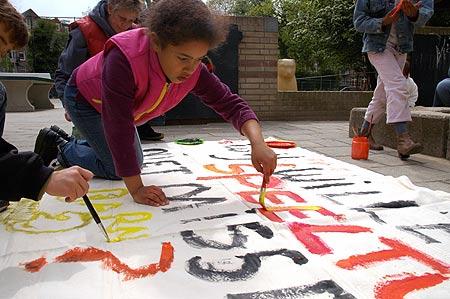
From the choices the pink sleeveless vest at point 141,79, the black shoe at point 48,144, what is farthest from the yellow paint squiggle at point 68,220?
the black shoe at point 48,144

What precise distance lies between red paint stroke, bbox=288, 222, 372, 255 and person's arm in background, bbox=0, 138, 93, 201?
0.69 metres

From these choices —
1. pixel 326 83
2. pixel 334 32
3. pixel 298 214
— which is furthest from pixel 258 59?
pixel 326 83

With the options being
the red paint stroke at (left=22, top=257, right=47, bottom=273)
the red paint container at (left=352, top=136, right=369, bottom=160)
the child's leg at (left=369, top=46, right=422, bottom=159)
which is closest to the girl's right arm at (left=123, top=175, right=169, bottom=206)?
the red paint stroke at (left=22, top=257, right=47, bottom=273)

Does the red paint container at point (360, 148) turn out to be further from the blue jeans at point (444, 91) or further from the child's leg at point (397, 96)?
the blue jeans at point (444, 91)

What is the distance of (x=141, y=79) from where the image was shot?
1720 mm

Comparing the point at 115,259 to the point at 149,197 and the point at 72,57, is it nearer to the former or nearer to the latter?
the point at 149,197

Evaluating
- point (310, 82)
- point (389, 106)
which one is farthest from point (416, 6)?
point (310, 82)

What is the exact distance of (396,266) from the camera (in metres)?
1.21

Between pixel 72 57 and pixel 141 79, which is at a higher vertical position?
pixel 72 57

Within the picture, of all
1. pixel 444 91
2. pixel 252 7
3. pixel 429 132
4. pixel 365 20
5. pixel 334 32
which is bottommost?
pixel 429 132

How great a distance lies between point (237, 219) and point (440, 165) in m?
1.81

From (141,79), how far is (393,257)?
110 cm

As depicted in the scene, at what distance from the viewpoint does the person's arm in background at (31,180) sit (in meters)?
1.12

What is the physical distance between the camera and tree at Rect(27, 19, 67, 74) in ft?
86.4
